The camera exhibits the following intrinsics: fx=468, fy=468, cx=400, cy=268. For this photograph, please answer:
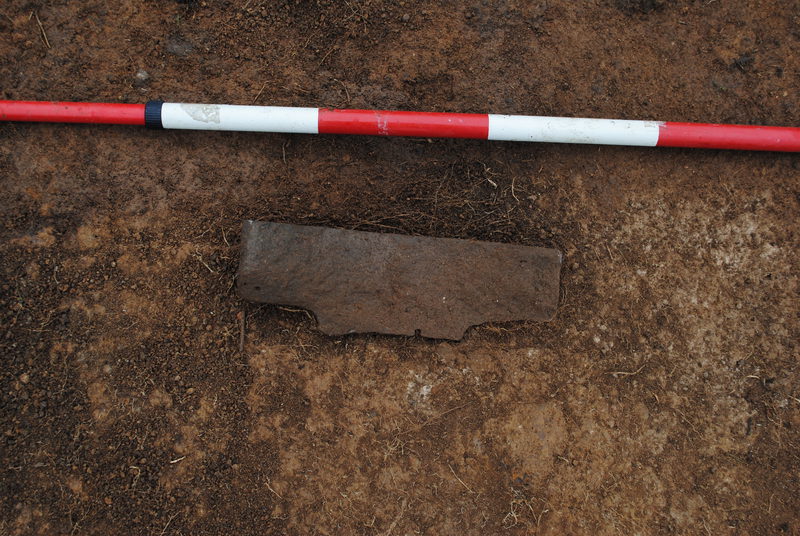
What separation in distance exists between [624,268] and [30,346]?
318cm

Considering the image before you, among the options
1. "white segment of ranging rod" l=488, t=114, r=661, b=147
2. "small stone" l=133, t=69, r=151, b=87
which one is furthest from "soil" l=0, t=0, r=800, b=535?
"white segment of ranging rod" l=488, t=114, r=661, b=147

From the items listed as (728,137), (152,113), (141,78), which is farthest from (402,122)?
(728,137)

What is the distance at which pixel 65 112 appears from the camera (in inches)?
94.8

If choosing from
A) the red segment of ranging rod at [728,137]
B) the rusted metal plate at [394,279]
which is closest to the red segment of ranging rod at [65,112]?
the rusted metal plate at [394,279]

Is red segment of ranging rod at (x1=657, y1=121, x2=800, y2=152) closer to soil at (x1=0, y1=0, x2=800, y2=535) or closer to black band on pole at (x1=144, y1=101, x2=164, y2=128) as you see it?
soil at (x1=0, y1=0, x2=800, y2=535)

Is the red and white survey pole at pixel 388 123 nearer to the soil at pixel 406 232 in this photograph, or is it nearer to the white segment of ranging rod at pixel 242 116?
the white segment of ranging rod at pixel 242 116

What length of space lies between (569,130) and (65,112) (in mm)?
2609

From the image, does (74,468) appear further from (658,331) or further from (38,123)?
(658,331)

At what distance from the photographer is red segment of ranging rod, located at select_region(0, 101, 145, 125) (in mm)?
2406

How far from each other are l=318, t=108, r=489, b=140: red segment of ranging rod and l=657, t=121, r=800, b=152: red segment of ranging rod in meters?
0.99

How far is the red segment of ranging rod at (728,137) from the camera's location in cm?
246

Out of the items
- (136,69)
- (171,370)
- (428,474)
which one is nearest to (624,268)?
(428,474)

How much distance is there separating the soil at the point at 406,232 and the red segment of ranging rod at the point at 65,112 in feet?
0.31

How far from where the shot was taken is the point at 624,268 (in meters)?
2.56
